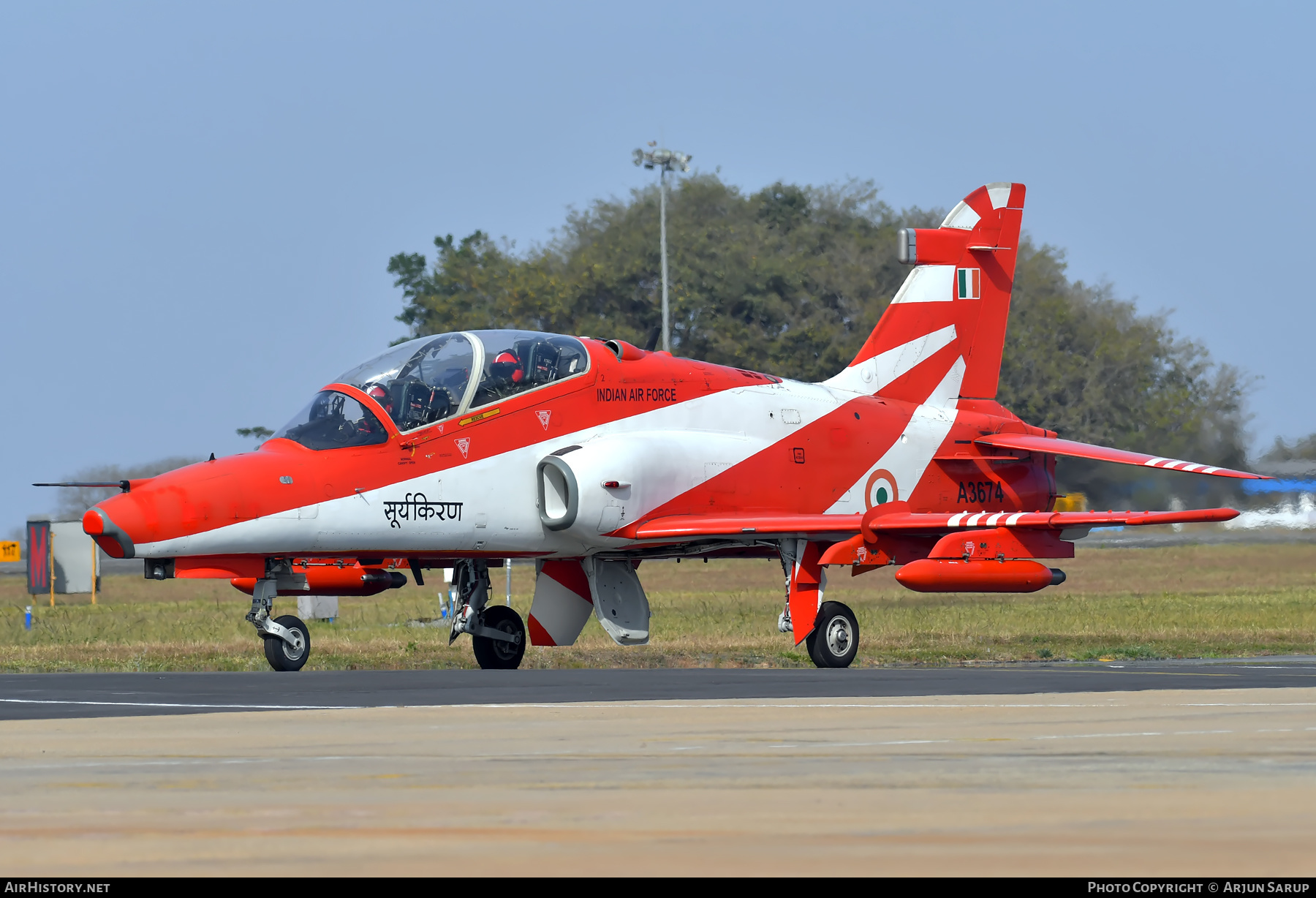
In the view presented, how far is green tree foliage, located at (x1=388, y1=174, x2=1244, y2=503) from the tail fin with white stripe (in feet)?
120

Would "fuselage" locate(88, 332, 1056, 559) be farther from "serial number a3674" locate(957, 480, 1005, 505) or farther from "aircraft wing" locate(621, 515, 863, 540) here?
"aircraft wing" locate(621, 515, 863, 540)

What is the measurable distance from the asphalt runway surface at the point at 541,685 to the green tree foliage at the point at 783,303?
44.4 metres

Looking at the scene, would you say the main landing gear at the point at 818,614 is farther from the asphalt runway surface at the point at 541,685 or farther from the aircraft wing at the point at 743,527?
the asphalt runway surface at the point at 541,685

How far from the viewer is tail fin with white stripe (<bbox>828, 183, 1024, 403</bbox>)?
72.3ft

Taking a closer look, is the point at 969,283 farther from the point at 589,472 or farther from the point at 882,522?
the point at 589,472

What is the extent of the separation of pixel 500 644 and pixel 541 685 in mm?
5498

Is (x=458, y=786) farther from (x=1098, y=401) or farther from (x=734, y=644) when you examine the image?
(x=1098, y=401)

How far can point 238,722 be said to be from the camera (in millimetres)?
10430

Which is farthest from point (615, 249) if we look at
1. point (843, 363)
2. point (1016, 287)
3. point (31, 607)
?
point (31, 607)

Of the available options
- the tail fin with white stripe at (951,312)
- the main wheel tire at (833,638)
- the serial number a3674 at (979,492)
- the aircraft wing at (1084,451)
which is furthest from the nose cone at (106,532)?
the aircraft wing at (1084,451)

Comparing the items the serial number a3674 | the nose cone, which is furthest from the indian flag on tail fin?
the nose cone

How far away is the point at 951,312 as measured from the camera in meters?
22.6

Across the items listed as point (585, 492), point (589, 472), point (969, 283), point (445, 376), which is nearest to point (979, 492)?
point (969, 283)
